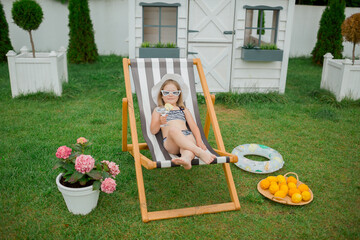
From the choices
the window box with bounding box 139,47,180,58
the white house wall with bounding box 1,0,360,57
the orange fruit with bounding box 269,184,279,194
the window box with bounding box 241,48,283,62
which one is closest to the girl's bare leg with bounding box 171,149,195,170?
the orange fruit with bounding box 269,184,279,194

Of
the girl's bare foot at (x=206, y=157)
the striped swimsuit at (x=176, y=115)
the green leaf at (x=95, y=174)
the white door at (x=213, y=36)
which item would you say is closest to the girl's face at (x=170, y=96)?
the striped swimsuit at (x=176, y=115)

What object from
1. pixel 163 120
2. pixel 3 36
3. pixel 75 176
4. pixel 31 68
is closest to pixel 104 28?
pixel 3 36

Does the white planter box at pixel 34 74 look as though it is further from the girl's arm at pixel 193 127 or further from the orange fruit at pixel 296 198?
the orange fruit at pixel 296 198

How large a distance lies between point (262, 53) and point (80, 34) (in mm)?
5453

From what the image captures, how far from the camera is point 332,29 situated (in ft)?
33.1

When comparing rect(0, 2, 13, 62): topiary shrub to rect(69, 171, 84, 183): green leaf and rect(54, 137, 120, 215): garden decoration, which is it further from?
rect(69, 171, 84, 183): green leaf

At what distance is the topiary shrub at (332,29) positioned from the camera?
9992 millimetres

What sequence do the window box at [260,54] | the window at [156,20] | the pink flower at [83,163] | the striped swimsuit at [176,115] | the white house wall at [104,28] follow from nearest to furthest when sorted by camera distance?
the pink flower at [83,163]
the striped swimsuit at [176,115]
the window box at [260,54]
the window at [156,20]
the white house wall at [104,28]

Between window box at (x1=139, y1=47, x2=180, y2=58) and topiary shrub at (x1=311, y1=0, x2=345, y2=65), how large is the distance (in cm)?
624

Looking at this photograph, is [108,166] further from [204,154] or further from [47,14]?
[47,14]

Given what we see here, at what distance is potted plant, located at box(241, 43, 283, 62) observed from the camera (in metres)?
6.23

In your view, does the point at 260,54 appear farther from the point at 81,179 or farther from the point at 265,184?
the point at 81,179

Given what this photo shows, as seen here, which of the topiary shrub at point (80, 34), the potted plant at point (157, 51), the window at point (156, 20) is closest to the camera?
the potted plant at point (157, 51)

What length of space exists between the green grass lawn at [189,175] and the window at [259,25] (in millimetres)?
1287
